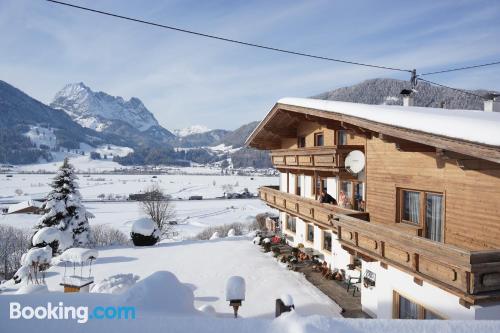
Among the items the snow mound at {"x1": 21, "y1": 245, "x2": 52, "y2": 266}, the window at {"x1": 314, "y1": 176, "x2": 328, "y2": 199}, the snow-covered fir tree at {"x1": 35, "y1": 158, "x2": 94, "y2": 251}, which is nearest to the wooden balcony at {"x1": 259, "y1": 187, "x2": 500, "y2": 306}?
the window at {"x1": 314, "y1": 176, "x2": 328, "y2": 199}

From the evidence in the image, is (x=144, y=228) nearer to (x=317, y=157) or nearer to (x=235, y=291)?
(x=317, y=157)

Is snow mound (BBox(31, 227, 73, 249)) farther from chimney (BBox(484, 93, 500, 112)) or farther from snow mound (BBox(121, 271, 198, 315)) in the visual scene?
chimney (BBox(484, 93, 500, 112))

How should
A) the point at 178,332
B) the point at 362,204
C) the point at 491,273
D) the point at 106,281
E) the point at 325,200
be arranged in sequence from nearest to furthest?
the point at 178,332 < the point at 491,273 < the point at 106,281 < the point at 362,204 < the point at 325,200

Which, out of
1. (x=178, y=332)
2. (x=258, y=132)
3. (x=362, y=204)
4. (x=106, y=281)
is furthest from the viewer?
(x=258, y=132)

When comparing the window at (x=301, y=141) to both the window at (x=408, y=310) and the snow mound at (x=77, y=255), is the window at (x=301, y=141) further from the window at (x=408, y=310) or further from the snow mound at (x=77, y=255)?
the snow mound at (x=77, y=255)

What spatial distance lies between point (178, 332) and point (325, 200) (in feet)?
37.0

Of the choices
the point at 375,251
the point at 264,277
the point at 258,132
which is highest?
the point at 258,132

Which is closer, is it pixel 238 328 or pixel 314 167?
pixel 238 328

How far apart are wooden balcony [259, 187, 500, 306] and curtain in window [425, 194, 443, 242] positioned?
1.25 m

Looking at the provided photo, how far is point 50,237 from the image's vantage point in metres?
21.5

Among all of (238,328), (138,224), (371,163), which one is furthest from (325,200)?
(138,224)

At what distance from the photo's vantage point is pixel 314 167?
14844 mm

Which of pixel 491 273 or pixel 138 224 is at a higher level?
pixel 491 273

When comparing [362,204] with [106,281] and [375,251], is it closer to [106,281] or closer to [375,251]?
[375,251]
